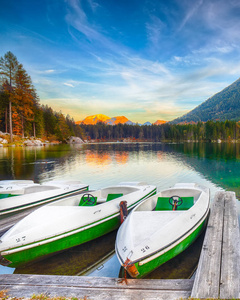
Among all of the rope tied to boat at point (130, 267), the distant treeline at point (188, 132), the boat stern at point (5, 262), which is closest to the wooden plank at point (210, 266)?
the rope tied to boat at point (130, 267)

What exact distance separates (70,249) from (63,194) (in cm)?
506

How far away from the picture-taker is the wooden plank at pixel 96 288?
12.8ft

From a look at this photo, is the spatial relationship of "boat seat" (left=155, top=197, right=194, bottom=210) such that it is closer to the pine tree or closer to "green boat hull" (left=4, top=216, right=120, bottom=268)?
"green boat hull" (left=4, top=216, right=120, bottom=268)

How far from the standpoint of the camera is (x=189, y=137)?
160 meters

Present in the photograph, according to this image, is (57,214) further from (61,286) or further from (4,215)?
(4,215)

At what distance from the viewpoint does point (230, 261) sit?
475 centimetres

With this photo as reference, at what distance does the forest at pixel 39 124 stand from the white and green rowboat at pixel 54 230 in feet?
186

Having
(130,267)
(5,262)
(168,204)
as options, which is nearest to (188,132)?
(168,204)

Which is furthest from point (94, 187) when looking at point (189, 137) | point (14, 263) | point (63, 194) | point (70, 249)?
point (189, 137)

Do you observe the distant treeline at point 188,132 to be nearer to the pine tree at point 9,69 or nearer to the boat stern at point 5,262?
the pine tree at point 9,69

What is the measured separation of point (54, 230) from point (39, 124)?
84.6 m

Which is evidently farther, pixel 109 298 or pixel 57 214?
pixel 57 214

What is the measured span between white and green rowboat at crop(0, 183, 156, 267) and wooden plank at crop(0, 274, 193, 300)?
3.34 feet

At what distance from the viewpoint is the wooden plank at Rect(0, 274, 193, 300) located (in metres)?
3.91
